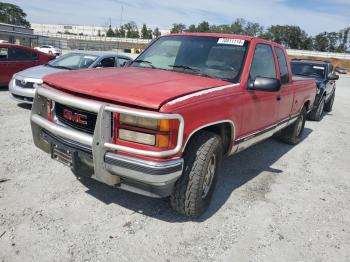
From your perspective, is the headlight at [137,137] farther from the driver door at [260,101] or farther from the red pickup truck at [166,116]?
the driver door at [260,101]

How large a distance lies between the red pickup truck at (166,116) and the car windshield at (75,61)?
4342 millimetres

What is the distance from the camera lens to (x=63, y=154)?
309 cm

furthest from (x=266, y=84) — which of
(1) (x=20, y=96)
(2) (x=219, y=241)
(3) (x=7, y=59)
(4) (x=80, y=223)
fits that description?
(3) (x=7, y=59)

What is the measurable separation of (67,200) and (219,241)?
1.68 m

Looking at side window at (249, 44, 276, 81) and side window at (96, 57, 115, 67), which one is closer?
side window at (249, 44, 276, 81)

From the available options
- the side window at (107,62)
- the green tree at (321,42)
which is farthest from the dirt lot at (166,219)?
the green tree at (321,42)

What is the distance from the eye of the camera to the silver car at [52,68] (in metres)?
7.36

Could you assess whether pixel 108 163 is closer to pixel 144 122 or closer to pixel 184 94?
pixel 144 122

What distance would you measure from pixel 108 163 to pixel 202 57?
1962 mm

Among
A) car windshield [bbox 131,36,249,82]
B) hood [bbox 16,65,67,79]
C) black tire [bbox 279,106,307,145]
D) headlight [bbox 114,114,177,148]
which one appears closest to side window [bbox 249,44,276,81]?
car windshield [bbox 131,36,249,82]

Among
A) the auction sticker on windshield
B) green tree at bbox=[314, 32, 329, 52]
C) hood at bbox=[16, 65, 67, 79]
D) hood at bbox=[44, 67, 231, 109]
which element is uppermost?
green tree at bbox=[314, 32, 329, 52]

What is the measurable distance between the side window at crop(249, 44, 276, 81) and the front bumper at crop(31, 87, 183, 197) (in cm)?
181

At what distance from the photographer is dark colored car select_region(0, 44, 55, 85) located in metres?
9.85

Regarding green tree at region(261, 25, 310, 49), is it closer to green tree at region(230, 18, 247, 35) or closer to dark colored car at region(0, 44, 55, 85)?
green tree at region(230, 18, 247, 35)
